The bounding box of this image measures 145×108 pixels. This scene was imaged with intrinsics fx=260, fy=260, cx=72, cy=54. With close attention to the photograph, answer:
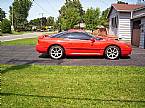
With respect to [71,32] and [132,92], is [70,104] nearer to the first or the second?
[132,92]

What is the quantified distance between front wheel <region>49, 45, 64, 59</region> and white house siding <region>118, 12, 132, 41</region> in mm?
14518

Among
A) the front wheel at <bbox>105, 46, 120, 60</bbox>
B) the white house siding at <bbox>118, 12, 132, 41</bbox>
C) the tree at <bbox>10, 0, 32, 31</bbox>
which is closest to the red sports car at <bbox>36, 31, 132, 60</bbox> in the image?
the front wheel at <bbox>105, 46, 120, 60</bbox>

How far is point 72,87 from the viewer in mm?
6473

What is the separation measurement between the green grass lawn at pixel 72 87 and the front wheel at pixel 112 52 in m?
2.61

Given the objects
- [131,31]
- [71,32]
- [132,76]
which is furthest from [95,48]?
[131,31]

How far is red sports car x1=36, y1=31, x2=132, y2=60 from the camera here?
1174 centimetres

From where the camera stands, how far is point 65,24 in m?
43.4

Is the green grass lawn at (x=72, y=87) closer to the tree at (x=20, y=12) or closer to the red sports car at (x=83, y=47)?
the red sports car at (x=83, y=47)

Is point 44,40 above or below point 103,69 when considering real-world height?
above

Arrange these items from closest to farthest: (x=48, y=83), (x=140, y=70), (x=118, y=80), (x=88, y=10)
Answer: (x=48, y=83) → (x=118, y=80) → (x=140, y=70) → (x=88, y=10)

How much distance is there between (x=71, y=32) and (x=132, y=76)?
4.99 metres

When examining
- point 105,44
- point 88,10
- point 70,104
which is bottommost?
point 70,104

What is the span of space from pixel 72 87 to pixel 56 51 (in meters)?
5.53

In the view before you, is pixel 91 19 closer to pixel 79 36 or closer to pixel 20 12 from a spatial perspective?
pixel 79 36
